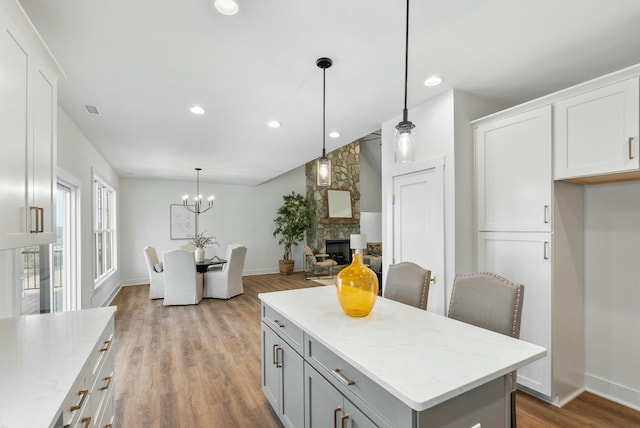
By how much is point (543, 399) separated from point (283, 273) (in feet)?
22.1

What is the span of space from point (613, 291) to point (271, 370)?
2.71 m

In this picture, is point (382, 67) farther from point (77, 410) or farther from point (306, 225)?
point (306, 225)

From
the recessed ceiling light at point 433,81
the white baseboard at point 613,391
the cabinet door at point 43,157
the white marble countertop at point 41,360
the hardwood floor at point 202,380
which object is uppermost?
the recessed ceiling light at point 433,81

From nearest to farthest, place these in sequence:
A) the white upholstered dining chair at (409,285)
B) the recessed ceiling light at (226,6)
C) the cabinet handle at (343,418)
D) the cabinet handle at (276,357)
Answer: the cabinet handle at (343,418) < the recessed ceiling light at (226,6) < the cabinet handle at (276,357) < the white upholstered dining chair at (409,285)

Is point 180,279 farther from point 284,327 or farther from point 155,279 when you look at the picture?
point 284,327

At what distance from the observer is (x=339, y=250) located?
9.26m

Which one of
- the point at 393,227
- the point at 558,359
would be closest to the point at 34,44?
the point at 393,227

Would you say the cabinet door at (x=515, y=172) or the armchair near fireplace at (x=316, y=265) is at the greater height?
the cabinet door at (x=515, y=172)

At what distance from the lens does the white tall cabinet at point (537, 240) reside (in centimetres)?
236

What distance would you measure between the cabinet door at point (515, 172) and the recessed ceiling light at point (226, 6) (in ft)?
7.38

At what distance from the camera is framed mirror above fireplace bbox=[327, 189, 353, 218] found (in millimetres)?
9055

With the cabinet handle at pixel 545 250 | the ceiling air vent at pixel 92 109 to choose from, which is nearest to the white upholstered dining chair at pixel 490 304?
the cabinet handle at pixel 545 250

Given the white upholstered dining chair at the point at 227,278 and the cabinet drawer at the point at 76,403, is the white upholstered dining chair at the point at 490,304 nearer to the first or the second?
the cabinet drawer at the point at 76,403

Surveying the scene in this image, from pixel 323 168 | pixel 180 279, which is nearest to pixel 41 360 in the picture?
pixel 323 168
